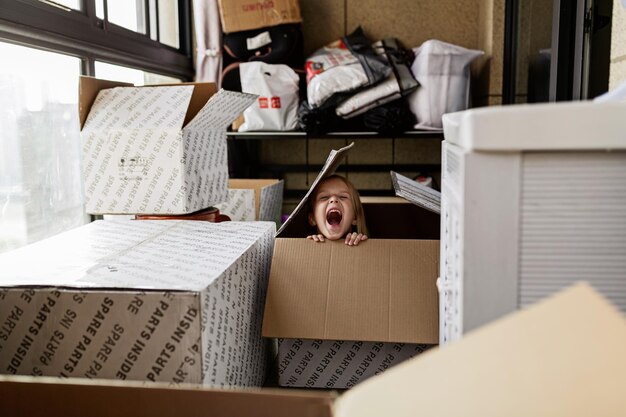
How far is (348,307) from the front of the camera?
135cm

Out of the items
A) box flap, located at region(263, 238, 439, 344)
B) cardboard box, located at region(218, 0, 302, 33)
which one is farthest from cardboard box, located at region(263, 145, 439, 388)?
cardboard box, located at region(218, 0, 302, 33)

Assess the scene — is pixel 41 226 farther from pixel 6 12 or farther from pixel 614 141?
pixel 614 141

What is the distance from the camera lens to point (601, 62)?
1.78 m

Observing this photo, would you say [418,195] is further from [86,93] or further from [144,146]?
[86,93]

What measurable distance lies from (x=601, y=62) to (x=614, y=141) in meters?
1.25

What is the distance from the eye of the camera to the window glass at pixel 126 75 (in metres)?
2.35

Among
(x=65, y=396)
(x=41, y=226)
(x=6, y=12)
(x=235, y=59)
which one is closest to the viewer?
(x=65, y=396)

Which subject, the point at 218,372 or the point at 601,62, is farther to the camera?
the point at 601,62

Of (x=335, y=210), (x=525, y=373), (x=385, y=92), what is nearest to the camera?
(x=525, y=373)

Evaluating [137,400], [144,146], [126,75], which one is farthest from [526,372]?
[126,75]

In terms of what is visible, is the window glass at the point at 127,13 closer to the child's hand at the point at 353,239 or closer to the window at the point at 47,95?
the window at the point at 47,95

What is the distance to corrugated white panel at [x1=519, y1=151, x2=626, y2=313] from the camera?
0.72 metres

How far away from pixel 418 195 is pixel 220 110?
0.71 meters

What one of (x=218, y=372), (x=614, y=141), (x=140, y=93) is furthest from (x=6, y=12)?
(x=614, y=141)
